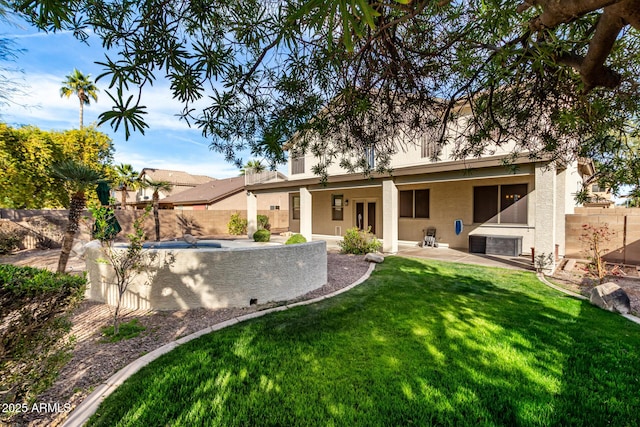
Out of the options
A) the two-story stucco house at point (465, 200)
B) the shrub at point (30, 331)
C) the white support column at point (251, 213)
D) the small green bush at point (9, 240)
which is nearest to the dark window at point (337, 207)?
the two-story stucco house at point (465, 200)

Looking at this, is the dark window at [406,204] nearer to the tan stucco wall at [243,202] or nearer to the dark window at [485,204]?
the dark window at [485,204]

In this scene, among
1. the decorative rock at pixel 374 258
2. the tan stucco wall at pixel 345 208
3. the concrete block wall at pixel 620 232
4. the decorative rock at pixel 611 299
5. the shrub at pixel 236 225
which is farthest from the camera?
the shrub at pixel 236 225

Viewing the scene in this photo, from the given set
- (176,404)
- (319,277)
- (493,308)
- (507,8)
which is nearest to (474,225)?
(493,308)

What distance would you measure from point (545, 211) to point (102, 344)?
36.2 ft

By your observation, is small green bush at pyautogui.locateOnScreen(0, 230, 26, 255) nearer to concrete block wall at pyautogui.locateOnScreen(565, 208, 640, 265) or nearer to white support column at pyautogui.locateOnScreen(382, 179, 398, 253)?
white support column at pyautogui.locateOnScreen(382, 179, 398, 253)

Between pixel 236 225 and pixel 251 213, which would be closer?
pixel 251 213

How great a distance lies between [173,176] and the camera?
126 feet

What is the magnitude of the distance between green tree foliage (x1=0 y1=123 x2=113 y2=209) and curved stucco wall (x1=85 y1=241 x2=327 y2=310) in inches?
Result: 388

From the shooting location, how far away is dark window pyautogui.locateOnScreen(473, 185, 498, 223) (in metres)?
12.1

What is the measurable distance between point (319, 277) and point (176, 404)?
15.4 ft

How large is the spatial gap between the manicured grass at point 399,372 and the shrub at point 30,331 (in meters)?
0.69

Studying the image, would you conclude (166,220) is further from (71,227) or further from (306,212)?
(71,227)

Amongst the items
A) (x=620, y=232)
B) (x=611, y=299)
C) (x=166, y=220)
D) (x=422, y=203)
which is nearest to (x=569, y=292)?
(x=611, y=299)

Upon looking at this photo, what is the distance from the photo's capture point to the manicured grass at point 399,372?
2.68 metres
